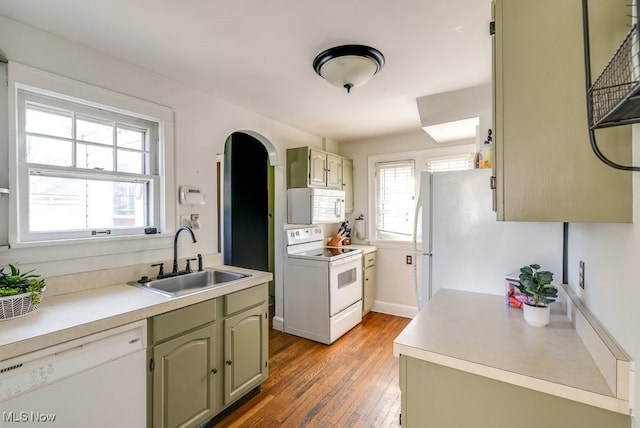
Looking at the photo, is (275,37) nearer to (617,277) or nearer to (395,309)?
(617,277)

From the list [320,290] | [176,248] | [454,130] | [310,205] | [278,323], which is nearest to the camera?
[176,248]

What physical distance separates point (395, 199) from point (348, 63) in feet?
7.93

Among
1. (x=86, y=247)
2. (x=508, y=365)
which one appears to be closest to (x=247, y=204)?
(x=86, y=247)

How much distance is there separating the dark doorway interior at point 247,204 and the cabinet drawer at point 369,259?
4.46 ft

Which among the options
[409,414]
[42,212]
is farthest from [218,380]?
[42,212]

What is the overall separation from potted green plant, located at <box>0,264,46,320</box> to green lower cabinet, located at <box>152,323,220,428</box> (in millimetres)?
584

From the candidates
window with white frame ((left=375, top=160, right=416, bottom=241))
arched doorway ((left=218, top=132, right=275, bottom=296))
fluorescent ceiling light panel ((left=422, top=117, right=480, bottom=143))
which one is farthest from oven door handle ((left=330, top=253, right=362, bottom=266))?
fluorescent ceiling light panel ((left=422, top=117, right=480, bottom=143))

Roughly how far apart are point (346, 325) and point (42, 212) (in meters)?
2.79

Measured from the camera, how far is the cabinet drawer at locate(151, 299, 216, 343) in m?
1.52

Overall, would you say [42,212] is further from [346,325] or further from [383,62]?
[346,325]

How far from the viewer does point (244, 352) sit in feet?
6.67

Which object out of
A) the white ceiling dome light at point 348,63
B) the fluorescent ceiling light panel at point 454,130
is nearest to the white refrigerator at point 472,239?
the white ceiling dome light at point 348,63

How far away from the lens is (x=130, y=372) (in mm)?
1415

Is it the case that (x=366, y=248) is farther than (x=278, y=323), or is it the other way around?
(x=366, y=248)
